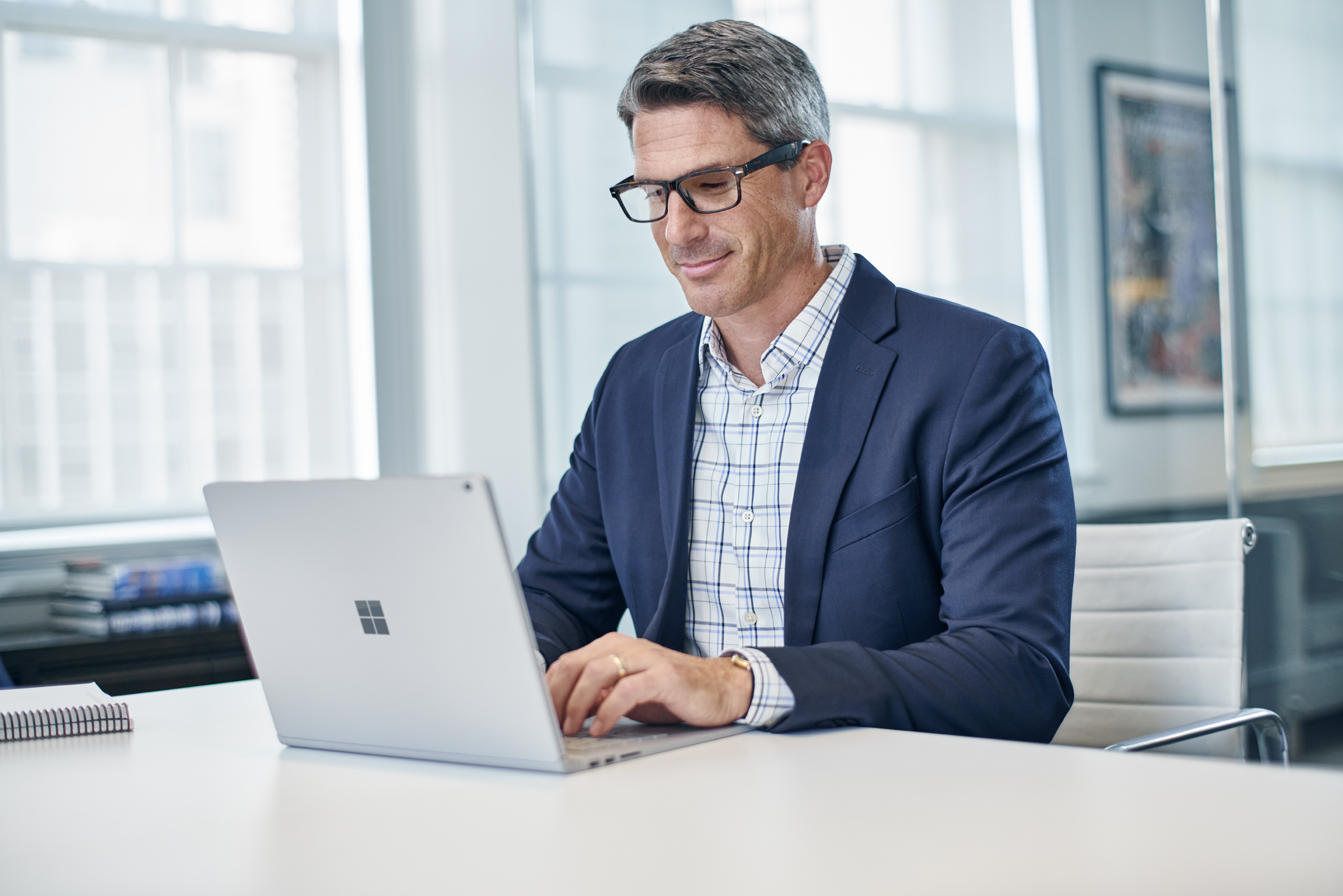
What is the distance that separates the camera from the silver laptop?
96 centimetres

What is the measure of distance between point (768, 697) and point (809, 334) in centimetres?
61

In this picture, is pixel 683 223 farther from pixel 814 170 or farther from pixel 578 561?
pixel 578 561

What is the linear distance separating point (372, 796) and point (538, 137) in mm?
3059

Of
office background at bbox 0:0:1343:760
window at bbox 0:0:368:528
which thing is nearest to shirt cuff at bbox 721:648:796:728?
office background at bbox 0:0:1343:760

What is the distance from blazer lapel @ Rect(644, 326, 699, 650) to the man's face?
111 mm

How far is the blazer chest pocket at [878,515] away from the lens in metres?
1.42

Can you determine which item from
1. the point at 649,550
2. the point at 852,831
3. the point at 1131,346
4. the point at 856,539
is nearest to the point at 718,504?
the point at 649,550

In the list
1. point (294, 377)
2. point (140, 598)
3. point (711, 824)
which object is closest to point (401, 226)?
point (294, 377)

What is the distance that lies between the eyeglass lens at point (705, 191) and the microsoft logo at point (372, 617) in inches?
28.0

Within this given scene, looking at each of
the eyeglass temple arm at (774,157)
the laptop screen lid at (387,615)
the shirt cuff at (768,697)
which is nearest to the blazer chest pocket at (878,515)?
the shirt cuff at (768,697)

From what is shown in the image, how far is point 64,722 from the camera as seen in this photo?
1.31m

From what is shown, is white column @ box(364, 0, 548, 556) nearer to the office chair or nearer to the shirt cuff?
the office chair

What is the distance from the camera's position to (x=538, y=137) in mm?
3773

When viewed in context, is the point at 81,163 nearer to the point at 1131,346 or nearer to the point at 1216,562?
the point at 1131,346
